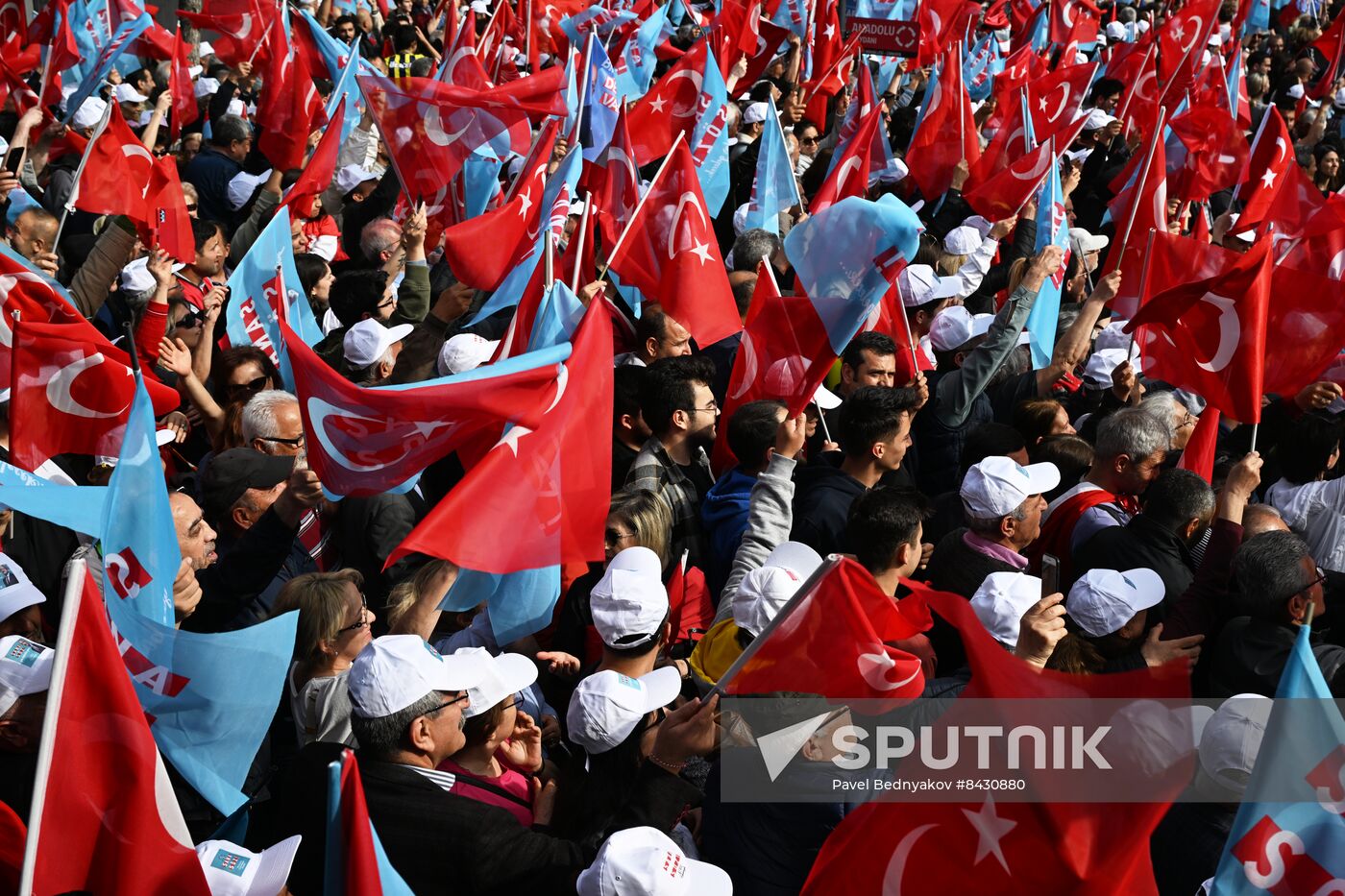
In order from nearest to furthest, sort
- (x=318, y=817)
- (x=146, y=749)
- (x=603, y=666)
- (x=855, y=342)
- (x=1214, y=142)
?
(x=146, y=749) → (x=318, y=817) → (x=603, y=666) → (x=855, y=342) → (x=1214, y=142)

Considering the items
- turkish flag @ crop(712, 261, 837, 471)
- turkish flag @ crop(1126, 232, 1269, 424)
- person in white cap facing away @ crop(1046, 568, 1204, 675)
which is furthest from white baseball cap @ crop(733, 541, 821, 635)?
turkish flag @ crop(1126, 232, 1269, 424)

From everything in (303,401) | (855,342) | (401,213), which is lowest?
(401,213)

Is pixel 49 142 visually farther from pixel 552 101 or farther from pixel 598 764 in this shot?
pixel 598 764

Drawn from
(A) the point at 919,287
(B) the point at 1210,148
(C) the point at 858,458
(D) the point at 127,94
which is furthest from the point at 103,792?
(D) the point at 127,94

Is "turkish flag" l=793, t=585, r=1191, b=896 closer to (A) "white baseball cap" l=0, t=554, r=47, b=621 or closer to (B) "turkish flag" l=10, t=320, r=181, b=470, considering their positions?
(A) "white baseball cap" l=0, t=554, r=47, b=621

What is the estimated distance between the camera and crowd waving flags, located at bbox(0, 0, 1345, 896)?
9.62 ft

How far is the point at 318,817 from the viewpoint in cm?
326

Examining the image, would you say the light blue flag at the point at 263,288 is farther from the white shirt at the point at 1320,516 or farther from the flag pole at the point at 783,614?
the white shirt at the point at 1320,516

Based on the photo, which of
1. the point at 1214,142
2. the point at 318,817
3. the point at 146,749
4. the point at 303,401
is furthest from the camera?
the point at 1214,142

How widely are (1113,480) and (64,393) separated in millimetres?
3602

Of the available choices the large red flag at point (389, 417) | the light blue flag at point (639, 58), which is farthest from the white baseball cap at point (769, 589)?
the light blue flag at point (639, 58)

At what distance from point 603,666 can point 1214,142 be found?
756 centimetres

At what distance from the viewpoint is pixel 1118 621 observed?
4.07 meters

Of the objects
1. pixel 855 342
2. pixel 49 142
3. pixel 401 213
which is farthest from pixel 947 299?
pixel 49 142
